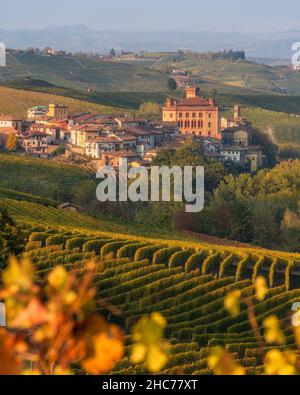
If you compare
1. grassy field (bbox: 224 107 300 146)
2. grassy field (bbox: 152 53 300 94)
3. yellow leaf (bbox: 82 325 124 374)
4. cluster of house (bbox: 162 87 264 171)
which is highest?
yellow leaf (bbox: 82 325 124 374)

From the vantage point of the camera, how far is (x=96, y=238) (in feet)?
100

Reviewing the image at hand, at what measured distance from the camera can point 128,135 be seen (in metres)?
66.3

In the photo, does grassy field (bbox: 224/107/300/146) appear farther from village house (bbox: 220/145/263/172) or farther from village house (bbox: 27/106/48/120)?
village house (bbox: 27/106/48/120)

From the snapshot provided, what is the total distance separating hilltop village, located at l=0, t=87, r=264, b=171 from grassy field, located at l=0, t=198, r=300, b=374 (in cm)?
2986

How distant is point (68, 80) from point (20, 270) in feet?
413

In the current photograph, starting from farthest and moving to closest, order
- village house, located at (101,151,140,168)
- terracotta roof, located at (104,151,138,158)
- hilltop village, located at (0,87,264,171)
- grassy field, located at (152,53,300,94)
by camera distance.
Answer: grassy field, located at (152,53,300,94)
hilltop village, located at (0,87,264,171)
terracotta roof, located at (104,151,138,158)
village house, located at (101,151,140,168)

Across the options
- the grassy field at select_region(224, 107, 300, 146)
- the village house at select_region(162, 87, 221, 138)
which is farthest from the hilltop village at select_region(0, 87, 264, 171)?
the grassy field at select_region(224, 107, 300, 146)

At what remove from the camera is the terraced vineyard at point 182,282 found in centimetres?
1997

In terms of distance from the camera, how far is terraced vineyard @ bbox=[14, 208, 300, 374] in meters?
20.0

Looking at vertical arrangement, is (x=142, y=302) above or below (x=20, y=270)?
below

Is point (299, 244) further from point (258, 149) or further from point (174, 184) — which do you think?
point (258, 149)

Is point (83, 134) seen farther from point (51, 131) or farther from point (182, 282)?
point (182, 282)

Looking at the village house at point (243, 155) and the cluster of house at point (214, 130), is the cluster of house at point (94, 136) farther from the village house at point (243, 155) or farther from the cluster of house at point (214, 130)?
the village house at point (243, 155)

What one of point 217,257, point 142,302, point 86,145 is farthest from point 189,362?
point 86,145
